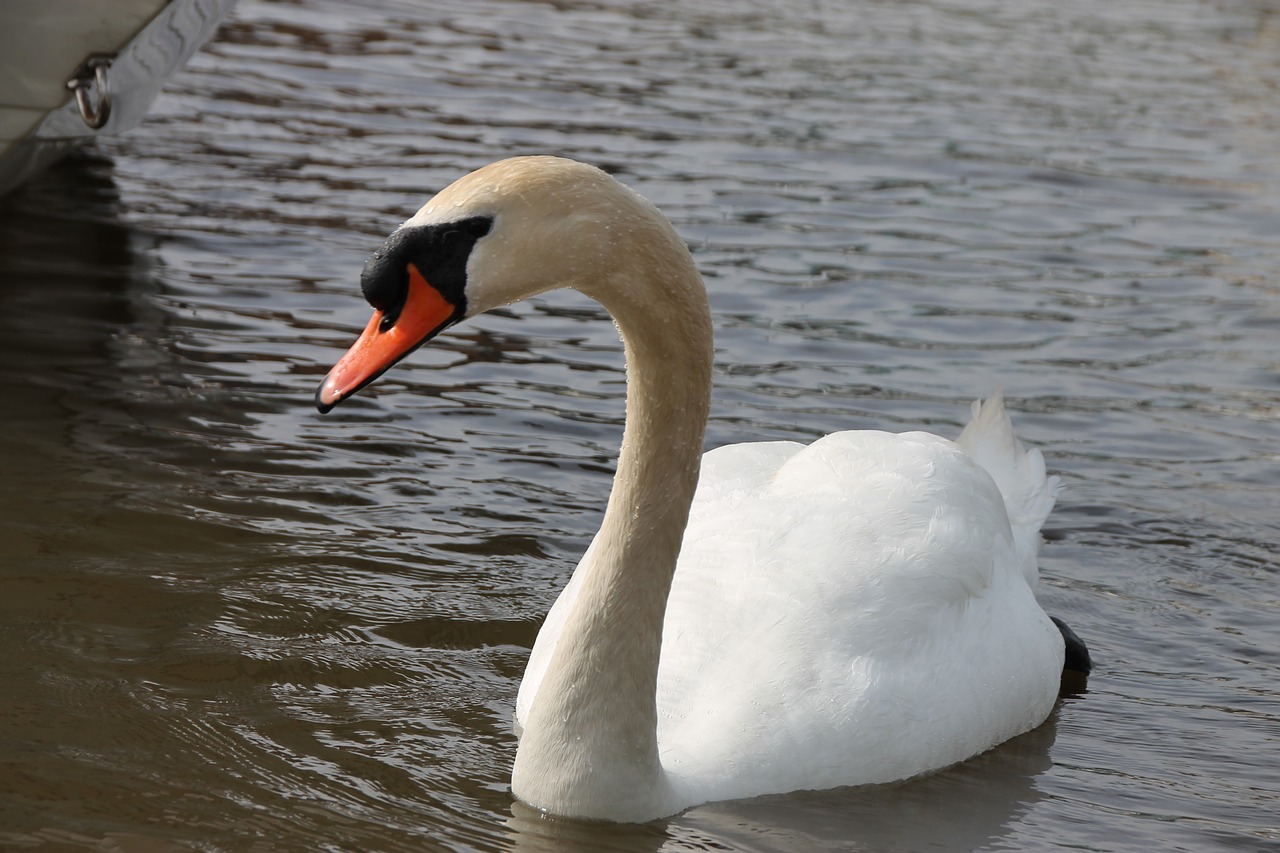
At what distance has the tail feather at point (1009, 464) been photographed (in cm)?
595

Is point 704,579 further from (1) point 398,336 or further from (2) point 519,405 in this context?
(2) point 519,405

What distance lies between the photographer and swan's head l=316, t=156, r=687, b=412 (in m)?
3.48

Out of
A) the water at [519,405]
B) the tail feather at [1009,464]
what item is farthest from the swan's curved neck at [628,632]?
the tail feather at [1009,464]

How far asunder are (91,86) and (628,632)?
4051mm

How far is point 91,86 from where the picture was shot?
708 cm

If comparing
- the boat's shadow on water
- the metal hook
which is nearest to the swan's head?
the boat's shadow on water

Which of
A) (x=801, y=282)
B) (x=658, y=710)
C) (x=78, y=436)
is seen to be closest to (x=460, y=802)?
(x=658, y=710)

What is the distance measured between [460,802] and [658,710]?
1.75ft

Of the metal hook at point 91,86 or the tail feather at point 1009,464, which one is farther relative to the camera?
the metal hook at point 91,86

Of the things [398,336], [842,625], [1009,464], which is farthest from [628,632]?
[1009,464]

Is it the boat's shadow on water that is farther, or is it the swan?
the boat's shadow on water

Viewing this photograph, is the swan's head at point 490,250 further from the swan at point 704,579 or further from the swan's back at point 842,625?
the swan's back at point 842,625

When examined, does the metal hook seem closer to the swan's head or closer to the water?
the water

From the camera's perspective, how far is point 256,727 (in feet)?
15.5
